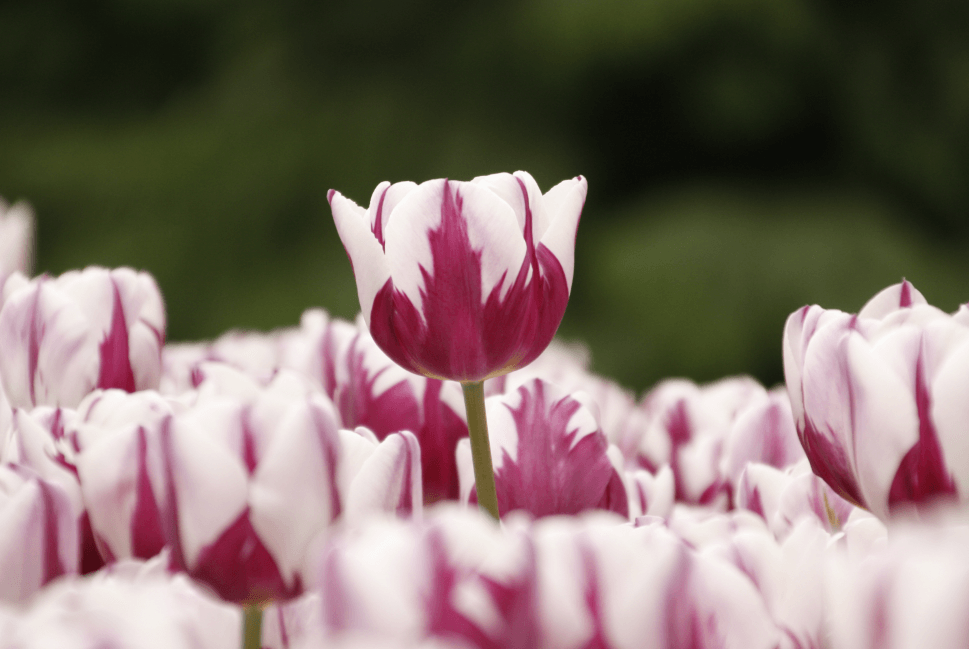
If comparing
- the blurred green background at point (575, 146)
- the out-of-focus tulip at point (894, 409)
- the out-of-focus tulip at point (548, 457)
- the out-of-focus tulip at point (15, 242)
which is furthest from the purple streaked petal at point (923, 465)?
the blurred green background at point (575, 146)

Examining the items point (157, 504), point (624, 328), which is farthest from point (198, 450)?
point (624, 328)

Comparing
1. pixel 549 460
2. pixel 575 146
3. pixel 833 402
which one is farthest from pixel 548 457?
pixel 575 146

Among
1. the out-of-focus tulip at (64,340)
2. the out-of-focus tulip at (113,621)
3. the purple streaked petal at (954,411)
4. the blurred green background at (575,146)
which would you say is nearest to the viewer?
the out-of-focus tulip at (113,621)

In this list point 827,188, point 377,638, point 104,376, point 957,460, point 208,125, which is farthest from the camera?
point 208,125

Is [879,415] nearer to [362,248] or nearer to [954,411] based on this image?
[954,411]

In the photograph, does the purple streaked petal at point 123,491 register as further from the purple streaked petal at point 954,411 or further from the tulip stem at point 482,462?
the purple streaked petal at point 954,411

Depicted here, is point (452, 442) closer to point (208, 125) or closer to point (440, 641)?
point (440, 641)
